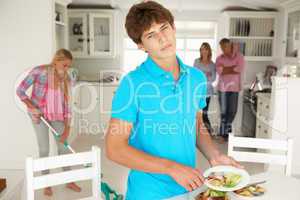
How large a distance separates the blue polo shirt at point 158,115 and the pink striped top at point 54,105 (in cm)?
204

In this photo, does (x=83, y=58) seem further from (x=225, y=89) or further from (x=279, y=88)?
(x=279, y=88)

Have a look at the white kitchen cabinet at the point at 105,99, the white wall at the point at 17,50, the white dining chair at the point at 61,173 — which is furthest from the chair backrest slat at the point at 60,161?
the white kitchen cabinet at the point at 105,99

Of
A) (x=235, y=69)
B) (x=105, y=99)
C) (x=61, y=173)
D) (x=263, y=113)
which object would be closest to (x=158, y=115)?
(x=61, y=173)

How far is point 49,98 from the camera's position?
118 inches

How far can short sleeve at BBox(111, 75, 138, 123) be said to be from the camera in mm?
976

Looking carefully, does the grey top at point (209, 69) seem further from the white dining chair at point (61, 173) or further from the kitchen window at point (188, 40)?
the white dining chair at point (61, 173)

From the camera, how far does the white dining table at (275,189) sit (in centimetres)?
122

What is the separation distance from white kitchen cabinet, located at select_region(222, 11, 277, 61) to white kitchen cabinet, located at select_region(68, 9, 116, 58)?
1834 mm

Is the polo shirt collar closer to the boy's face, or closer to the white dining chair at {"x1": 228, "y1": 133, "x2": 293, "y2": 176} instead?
the boy's face

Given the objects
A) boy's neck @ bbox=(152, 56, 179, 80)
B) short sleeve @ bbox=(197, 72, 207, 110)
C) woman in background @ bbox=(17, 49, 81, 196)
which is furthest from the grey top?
boy's neck @ bbox=(152, 56, 179, 80)

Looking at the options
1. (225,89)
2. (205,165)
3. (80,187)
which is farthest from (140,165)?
(225,89)

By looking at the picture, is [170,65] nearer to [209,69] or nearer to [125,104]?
[125,104]

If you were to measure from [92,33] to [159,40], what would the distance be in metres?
4.16

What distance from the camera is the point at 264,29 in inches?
197
